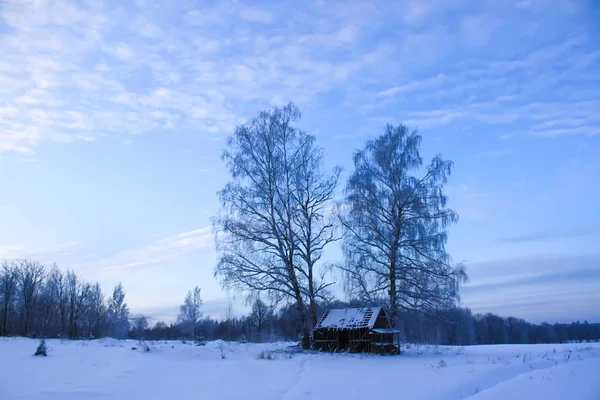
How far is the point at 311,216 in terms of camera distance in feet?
80.5

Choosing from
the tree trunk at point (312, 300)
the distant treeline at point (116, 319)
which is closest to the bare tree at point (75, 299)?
the distant treeline at point (116, 319)

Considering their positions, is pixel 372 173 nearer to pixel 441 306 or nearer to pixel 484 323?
pixel 441 306

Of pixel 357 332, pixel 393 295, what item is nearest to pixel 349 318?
pixel 357 332

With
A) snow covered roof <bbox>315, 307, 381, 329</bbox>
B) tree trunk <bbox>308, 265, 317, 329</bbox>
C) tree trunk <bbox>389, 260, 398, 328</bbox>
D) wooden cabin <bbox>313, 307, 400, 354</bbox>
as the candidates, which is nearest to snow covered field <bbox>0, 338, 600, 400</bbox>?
wooden cabin <bbox>313, 307, 400, 354</bbox>

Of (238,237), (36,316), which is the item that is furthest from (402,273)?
(36,316)

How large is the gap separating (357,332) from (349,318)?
1.13 m

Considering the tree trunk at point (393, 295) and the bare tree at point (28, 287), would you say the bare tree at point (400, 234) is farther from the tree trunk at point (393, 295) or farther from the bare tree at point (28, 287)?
the bare tree at point (28, 287)

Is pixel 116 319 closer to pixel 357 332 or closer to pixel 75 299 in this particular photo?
pixel 75 299

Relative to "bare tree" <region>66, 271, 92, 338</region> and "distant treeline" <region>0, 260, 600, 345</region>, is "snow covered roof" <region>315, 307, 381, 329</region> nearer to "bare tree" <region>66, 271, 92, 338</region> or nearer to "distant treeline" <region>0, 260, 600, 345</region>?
"distant treeline" <region>0, 260, 600, 345</region>

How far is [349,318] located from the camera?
23.5 meters

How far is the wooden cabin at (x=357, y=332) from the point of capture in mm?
21859

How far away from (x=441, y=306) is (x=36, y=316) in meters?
49.1

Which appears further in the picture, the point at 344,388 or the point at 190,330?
the point at 190,330

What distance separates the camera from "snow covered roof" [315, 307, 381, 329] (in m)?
22.5
